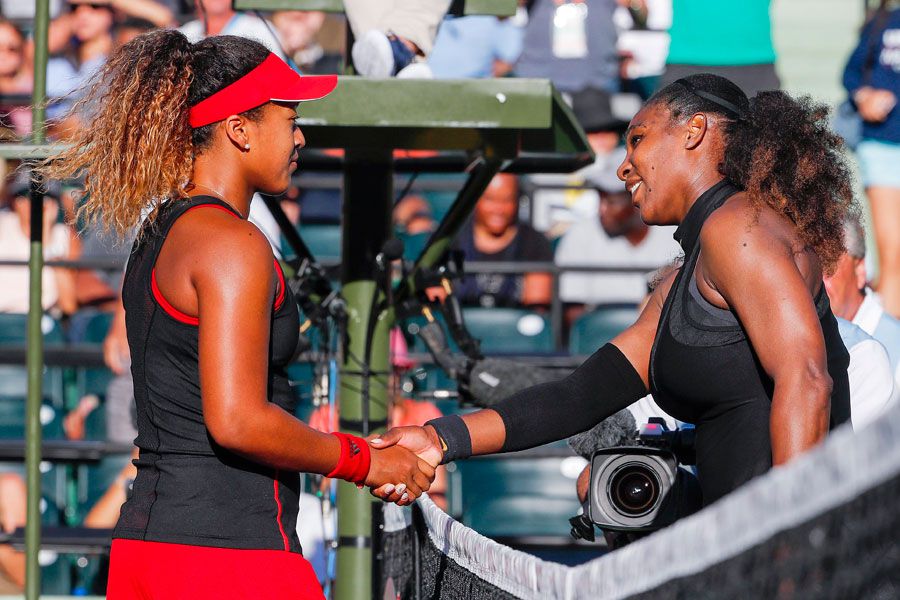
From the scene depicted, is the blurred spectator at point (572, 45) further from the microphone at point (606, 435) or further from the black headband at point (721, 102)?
the black headband at point (721, 102)

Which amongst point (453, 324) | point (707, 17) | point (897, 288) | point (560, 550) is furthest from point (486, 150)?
point (897, 288)

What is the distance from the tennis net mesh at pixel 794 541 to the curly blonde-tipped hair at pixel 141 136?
4.46ft

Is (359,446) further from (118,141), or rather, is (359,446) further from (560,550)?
(560,550)

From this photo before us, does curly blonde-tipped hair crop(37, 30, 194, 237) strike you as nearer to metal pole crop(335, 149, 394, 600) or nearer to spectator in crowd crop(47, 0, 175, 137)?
metal pole crop(335, 149, 394, 600)

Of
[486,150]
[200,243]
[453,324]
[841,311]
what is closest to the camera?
[200,243]

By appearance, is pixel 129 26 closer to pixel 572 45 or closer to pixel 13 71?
pixel 13 71

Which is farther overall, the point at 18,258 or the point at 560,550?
the point at 18,258

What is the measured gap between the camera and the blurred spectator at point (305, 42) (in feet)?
26.3

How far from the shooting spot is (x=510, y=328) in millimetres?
7336

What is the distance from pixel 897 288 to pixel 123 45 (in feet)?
18.1

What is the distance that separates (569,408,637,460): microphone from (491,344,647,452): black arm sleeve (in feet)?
0.96

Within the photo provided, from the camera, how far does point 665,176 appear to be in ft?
9.95

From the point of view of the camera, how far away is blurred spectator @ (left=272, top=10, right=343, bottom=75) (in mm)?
8023

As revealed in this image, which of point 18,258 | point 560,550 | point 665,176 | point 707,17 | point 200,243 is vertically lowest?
point 560,550
